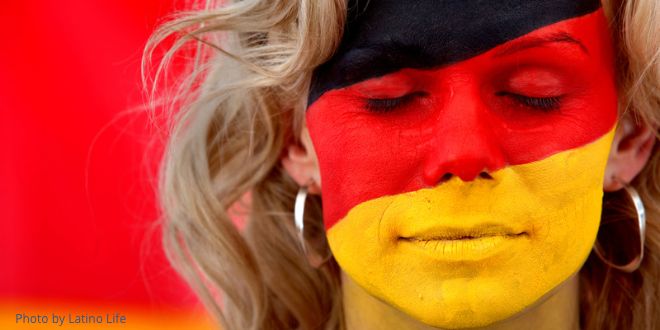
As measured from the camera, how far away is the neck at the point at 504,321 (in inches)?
61.6

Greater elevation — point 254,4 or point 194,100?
point 254,4

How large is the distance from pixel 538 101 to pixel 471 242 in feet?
0.80

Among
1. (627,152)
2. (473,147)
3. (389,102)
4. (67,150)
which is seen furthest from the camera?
(67,150)

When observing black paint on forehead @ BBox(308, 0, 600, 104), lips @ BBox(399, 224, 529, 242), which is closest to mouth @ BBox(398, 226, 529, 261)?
lips @ BBox(399, 224, 529, 242)

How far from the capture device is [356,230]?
1.53m

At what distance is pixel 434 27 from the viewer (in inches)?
56.9

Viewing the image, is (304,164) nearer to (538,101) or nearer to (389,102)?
(389,102)

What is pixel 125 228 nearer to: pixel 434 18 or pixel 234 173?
pixel 234 173

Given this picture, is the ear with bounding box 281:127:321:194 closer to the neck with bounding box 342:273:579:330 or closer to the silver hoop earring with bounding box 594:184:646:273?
the neck with bounding box 342:273:579:330

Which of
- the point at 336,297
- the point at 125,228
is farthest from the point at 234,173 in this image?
the point at 125,228

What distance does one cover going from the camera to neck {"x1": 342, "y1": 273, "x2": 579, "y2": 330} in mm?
1563

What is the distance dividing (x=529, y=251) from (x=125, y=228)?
85.9 inches

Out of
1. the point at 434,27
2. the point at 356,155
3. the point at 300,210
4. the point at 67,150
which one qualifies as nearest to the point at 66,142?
the point at 67,150

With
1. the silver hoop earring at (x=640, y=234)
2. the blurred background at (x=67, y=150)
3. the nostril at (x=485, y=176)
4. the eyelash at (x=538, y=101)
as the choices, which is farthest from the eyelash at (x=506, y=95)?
the blurred background at (x=67, y=150)
